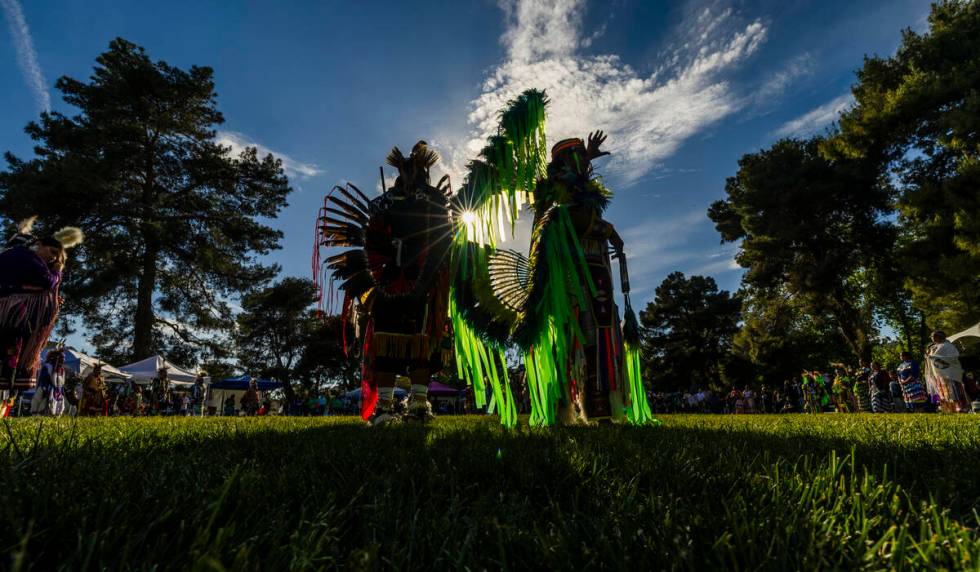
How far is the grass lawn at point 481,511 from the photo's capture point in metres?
0.84

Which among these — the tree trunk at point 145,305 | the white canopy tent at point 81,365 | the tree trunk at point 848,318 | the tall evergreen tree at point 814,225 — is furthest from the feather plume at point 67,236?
the tree trunk at point 848,318

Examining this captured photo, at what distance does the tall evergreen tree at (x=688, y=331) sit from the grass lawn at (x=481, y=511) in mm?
40480

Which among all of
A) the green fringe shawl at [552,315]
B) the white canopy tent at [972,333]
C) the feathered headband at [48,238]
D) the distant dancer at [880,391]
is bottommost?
the distant dancer at [880,391]

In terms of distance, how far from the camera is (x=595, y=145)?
528 cm

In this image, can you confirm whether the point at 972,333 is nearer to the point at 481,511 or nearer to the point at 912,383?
the point at 912,383

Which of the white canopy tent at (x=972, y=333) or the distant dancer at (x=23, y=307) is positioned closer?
the distant dancer at (x=23, y=307)

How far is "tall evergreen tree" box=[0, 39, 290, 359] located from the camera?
19938mm

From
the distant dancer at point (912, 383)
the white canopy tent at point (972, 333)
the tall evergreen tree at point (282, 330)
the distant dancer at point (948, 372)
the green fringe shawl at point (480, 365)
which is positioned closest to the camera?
the green fringe shawl at point (480, 365)

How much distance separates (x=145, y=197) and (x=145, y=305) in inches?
198

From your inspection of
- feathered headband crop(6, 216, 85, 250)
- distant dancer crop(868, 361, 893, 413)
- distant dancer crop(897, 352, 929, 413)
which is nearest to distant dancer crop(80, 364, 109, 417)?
feathered headband crop(6, 216, 85, 250)

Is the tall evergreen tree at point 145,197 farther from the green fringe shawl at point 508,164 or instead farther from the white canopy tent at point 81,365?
the green fringe shawl at point 508,164

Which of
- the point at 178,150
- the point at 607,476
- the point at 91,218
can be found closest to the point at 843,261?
the point at 607,476

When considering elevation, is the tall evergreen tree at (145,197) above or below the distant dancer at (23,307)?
above

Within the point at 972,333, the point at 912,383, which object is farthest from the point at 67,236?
the point at 972,333
